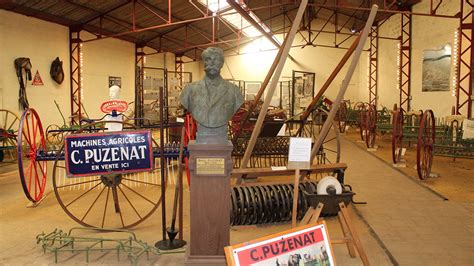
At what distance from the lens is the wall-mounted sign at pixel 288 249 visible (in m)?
1.82

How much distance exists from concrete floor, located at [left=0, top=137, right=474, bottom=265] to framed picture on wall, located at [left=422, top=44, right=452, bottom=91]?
5958 millimetres

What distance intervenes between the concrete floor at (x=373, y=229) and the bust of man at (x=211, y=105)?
3.50 ft

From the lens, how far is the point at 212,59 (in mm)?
2748

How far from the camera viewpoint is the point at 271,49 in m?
18.9

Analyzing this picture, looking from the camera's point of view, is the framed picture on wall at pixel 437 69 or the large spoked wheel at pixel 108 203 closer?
the large spoked wheel at pixel 108 203

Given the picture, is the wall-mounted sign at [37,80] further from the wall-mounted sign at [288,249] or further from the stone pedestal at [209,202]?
the wall-mounted sign at [288,249]

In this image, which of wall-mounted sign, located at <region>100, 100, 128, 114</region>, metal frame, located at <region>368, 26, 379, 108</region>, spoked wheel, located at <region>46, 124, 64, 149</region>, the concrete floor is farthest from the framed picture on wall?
spoked wheel, located at <region>46, 124, 64, 149</region>

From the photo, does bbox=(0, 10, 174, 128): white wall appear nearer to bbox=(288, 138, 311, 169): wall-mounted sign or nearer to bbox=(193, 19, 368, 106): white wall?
bbox=(288, 138, 311, 169): wall-mounted sign

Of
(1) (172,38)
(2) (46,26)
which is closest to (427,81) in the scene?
(1) (172,38)

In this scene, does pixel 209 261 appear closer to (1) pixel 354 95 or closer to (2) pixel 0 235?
(2) pixel 0 235

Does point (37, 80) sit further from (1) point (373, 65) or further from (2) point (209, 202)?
(1) point (373, 65)

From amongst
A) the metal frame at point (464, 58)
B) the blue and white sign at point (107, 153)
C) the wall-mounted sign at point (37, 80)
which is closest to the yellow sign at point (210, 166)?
the blue and white sign at point (107, 153)

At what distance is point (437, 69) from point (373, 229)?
8593 mm

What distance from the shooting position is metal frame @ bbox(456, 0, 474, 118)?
8930 mm
